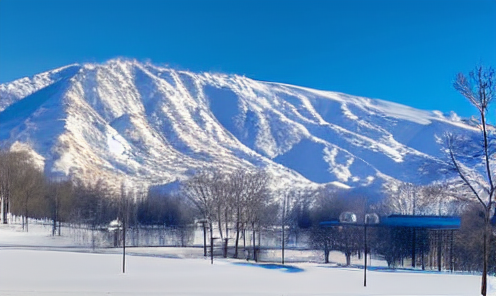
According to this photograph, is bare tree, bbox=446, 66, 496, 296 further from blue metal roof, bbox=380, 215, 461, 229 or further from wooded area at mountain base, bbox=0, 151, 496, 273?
blue metal roof, bbox=380, 215, 461, 229

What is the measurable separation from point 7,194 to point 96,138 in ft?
399

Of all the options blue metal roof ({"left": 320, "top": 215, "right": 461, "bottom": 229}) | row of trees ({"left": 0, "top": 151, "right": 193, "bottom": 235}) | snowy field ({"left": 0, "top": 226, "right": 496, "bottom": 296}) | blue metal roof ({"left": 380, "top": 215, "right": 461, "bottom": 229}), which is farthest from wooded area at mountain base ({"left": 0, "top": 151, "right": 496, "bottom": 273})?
snowy field ({"left": 0, "top": 226, "right": 496, "bottom": 296})

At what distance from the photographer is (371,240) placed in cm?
4791

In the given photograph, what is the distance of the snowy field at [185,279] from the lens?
22.4 meters

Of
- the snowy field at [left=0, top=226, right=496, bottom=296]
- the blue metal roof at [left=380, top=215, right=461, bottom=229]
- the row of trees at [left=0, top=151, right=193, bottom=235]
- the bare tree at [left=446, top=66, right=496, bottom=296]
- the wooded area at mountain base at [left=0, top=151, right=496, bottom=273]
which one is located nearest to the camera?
the bare tree at [left=446, top=66, right=496, bottom=296]

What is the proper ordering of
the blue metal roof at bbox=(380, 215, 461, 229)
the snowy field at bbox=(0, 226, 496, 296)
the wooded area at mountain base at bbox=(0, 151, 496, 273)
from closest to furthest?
the snowy field at bbox=(0, 226, 496, 296) → the wooded area at mountain base at bbox=(0, 151, 496, 273) → the blue metal roof at bbox=(380, 215, 461, 229)

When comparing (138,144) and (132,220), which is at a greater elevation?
(138,144)

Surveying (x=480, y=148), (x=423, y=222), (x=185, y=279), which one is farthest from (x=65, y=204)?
(x=480, y=148)

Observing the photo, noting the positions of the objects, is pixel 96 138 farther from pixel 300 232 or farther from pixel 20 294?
pixel 20 294

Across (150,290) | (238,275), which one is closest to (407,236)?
(238,275)

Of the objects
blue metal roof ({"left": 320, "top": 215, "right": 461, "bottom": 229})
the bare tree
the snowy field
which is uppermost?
the bare tree

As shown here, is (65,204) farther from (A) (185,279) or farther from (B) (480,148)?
(B) (480,148)

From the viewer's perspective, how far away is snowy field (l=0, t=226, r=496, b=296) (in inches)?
880

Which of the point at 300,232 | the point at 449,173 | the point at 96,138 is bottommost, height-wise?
the point at 300,232
